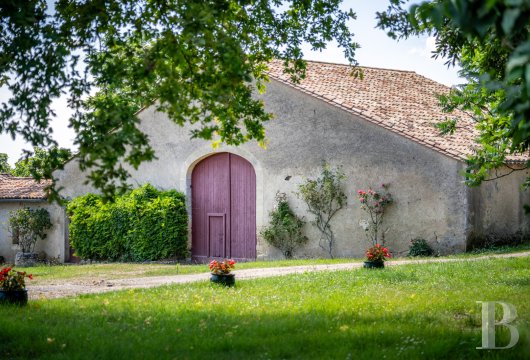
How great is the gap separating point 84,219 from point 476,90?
1447 cm

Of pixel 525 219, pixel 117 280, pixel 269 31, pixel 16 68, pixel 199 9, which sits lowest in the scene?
pixel 117 280

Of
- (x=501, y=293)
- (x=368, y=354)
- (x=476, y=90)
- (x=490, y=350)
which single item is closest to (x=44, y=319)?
(x=368, y=354)

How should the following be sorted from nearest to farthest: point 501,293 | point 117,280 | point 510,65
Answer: point 510,65, point 501,293, point 117,280

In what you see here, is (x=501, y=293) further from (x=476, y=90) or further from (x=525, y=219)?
(x=525, y=219)

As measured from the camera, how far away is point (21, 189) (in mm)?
22844

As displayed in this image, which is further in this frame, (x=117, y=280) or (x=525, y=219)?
(x=525, y=219)

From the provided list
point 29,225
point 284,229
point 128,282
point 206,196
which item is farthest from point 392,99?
point 29,225

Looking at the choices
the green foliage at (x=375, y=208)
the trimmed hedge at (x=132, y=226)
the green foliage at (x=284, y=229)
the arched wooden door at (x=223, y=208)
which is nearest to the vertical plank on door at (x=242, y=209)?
the arched wooden door at (x=223, y=208)

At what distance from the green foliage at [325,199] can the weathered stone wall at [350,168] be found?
18 centimetres

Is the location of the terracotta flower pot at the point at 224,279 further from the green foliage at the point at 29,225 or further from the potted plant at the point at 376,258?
the green foliage at the point at 29,225

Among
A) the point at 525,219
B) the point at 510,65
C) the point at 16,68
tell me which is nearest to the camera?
the point at 510,65

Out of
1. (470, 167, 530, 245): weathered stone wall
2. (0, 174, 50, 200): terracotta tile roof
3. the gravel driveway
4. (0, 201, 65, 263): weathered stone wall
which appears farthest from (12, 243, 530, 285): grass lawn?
(0, 174, 50, 200): terracotta tile roof

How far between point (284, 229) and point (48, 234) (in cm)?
914

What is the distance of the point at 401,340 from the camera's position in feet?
20.0
